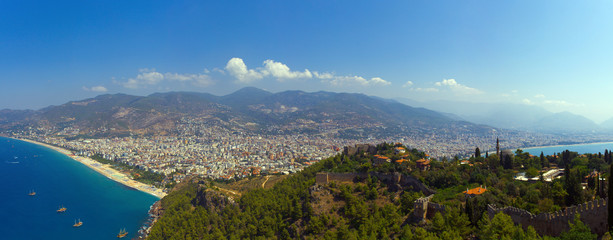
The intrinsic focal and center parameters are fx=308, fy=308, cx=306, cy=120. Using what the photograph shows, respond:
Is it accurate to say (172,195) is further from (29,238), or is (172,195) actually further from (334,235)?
(334,235)

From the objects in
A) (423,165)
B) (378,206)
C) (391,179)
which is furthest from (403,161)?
(378,206)

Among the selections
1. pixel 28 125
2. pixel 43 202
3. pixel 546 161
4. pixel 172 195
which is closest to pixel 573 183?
pixel 546 161

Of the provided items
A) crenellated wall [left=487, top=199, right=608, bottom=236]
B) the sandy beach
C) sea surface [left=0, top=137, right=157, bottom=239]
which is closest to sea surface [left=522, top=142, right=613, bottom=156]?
crenellated wall [left=487, top=199, right=608, bottom=236]

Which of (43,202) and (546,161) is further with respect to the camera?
(43,202)

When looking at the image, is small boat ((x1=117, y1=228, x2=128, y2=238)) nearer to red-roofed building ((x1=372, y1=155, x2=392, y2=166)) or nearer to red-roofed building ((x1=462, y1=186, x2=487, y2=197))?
red-roofed building ((x1=372, y1=155, x2=392, y2=166))

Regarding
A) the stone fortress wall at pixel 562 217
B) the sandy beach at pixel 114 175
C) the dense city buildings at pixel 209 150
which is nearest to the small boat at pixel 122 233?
the sandy beach at pixel 114 175

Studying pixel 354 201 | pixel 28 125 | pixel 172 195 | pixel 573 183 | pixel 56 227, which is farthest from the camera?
pixel 28 125
